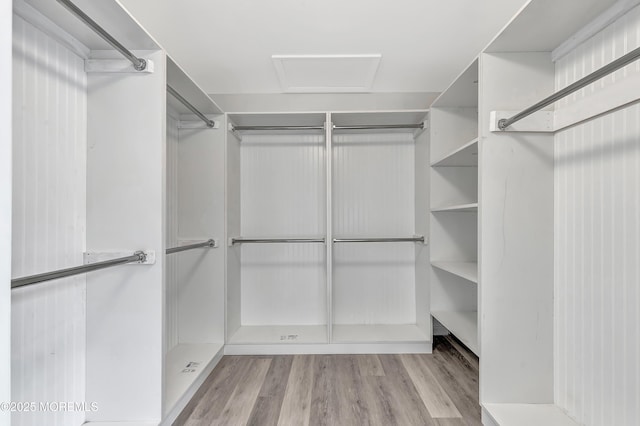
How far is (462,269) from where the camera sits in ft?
6.57

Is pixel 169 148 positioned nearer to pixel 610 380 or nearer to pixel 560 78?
pixel 560 78

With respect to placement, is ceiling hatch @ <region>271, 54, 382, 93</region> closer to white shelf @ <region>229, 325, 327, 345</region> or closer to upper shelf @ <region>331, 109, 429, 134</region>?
upper shelf @ <region>331, 109, 429, 134</region>

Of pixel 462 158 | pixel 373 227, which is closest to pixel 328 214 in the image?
pixel 373 227

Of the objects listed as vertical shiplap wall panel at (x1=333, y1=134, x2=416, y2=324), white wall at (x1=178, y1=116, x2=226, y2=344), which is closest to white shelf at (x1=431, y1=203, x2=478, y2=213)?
vertical shiplap wall panel at (x1=333, y1=134, x2=416, y2=324)

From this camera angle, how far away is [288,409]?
170 centimetres

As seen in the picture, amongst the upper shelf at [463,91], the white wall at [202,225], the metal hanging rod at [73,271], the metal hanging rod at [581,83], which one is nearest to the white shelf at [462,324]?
the metal hanging rod at [581,83]

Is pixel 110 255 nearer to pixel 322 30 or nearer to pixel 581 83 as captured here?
pixel 322 30

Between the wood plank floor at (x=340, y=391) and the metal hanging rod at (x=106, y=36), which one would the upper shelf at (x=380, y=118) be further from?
the wood plank floor at (x=340, y=391)

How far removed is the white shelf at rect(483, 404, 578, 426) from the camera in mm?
1383

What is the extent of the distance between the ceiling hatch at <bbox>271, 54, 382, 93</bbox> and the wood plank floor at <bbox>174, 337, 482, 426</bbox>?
2.03m

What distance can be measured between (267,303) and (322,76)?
1.86 m

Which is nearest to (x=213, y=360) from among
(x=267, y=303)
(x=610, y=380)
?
(x=267, y=303)

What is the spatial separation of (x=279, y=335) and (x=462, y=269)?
4.64 ft
